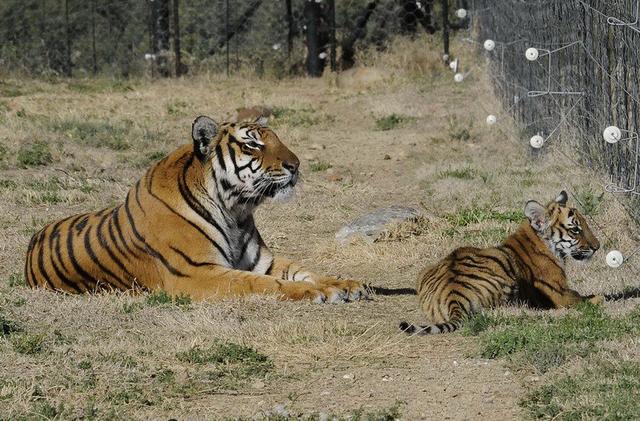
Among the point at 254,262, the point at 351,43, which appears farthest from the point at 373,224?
the point at 351,43

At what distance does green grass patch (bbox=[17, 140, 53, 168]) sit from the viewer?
1327 cm

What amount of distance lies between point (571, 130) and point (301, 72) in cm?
1196

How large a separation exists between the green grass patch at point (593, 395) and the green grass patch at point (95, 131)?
9.92 m

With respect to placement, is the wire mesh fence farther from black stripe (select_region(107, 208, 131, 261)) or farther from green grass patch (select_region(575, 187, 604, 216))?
black stripe (select_region(107, 208, 131, 261))

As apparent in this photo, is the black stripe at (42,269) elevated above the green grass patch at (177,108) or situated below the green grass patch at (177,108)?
below

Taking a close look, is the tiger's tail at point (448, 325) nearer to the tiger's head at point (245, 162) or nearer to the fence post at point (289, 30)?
the tiger's head at point (245, 162)

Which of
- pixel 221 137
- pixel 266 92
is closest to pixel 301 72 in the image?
pixel 266 92

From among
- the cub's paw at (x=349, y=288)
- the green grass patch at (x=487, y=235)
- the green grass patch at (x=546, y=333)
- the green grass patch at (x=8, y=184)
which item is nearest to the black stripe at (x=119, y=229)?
the cub's paw at (x=349, y=288)

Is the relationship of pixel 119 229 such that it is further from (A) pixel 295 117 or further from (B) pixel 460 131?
(A) pixel 295 117

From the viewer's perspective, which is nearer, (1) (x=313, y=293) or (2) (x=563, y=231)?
(1) (x=313, y=293)

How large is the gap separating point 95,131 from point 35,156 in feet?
6.22

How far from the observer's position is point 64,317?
7051 millimetres

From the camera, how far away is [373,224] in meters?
9.84

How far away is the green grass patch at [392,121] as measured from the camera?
16391 mm
